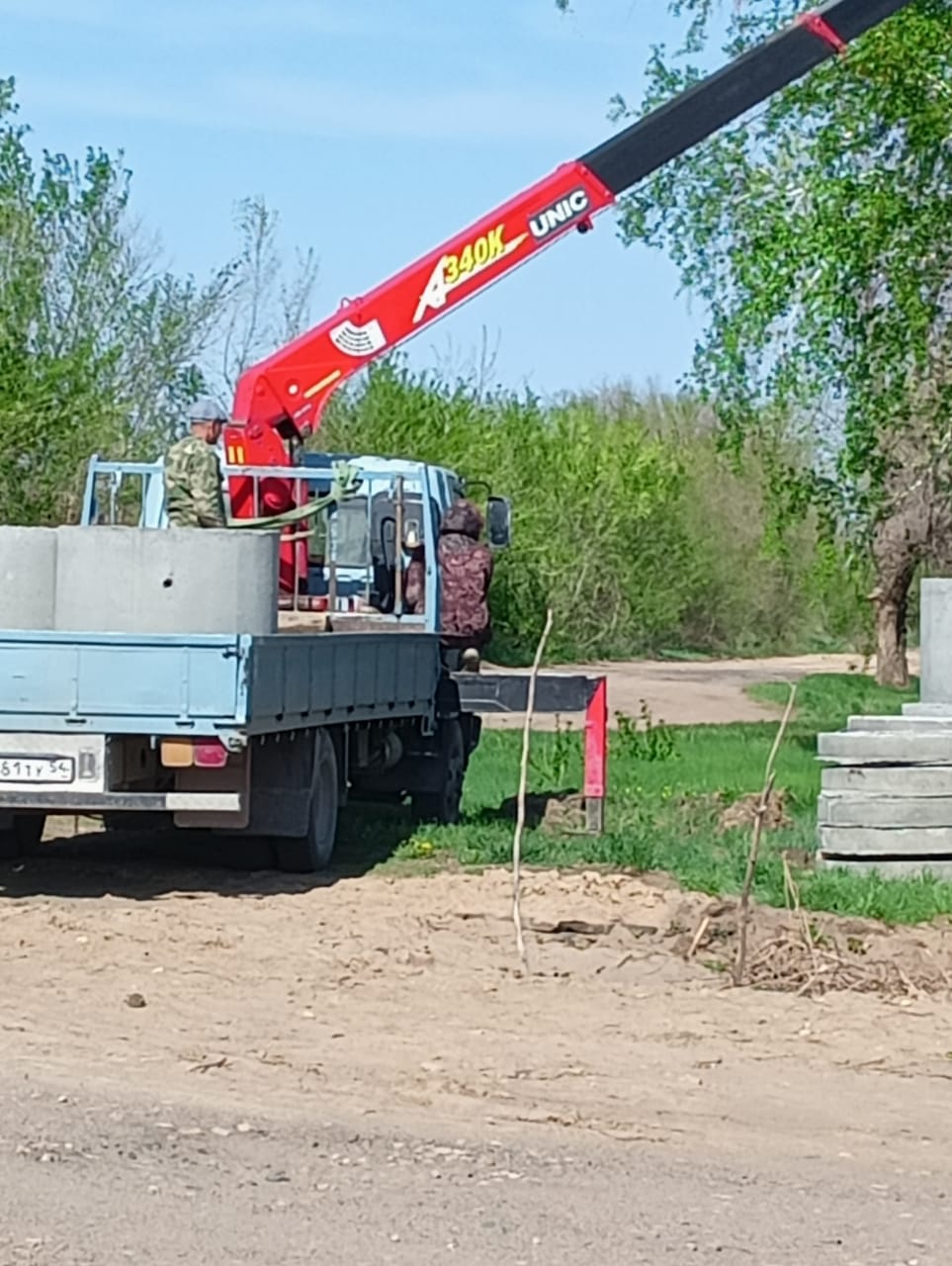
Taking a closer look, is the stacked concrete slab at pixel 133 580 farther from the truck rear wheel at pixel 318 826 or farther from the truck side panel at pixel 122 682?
the truck rear wheel at pixel 318 826

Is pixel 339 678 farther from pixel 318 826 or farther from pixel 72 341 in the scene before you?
pixel 72 341

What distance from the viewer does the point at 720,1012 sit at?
30.5 ft

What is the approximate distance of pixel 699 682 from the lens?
39625 mm

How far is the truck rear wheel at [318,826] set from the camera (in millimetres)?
12703

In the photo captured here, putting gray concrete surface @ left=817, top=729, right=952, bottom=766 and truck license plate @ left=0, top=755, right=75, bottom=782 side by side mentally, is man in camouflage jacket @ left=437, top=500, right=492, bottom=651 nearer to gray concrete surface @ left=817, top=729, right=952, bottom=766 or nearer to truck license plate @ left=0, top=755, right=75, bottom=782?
gray concrete surface @ left=817, top=729, right=952, bottom=766

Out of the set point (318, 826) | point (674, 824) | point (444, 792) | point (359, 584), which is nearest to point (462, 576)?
point (359, 584)

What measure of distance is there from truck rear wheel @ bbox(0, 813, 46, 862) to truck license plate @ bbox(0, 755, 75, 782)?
1.82 meters

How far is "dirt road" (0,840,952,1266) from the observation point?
237 inches

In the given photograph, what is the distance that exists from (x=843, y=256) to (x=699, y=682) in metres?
20.1

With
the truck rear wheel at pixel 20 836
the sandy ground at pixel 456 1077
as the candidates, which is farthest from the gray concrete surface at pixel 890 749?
the truck rear wheel at pixel 20 836

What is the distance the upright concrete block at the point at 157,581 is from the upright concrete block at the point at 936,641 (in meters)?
4.73

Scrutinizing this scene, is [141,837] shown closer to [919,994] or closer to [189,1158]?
[919,994]

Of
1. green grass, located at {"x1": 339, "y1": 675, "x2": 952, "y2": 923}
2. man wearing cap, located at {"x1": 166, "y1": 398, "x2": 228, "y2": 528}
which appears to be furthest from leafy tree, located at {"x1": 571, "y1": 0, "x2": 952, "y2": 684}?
man wearing cap, located at {"x1": 166, "y1": 398, "x2": 228, "y2": 528}

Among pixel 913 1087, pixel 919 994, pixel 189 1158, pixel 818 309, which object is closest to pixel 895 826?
pixel 919 994
